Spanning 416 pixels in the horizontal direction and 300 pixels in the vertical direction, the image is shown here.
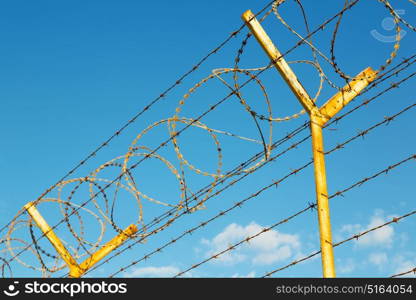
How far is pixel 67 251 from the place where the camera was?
8852 mm

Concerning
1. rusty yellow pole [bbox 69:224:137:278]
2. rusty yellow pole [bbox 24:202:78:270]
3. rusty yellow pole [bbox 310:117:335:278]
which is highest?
rusty yellow pole [bbox 24:202:78:270]

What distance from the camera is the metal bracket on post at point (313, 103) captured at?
5.29 metres

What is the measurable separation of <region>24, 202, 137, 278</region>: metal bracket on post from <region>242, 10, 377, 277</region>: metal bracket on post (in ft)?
10.7

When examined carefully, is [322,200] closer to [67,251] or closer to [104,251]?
[104,251]

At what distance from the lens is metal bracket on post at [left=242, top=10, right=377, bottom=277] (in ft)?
17.4

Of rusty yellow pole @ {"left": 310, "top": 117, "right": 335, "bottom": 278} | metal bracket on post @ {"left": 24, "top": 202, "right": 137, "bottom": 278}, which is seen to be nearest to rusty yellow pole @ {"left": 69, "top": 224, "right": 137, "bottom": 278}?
metal bracket on post @ {"left": 24, "top": 202, "right": 137, "bottom": 278}

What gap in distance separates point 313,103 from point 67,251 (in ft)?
15.9

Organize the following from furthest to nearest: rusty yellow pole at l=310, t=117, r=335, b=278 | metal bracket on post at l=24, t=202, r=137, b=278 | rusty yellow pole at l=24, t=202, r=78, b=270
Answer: rusty yellow pole at l=24, t=202, r=78, b=270 → metal bracket on post at l=24, t=202, r=137, b=278 → rusty yellow pole at l=310, t=117, r=335, b=278

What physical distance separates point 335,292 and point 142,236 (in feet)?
11.1

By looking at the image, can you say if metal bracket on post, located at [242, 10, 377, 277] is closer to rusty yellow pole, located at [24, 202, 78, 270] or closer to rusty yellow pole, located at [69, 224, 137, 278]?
rusty yellow pole, located at [69, 224, 137, 278]

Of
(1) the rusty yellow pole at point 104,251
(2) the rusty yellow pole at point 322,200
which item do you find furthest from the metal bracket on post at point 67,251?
(2) the rusty yellow pole at point 322,200

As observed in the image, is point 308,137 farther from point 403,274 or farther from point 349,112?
point 403,274

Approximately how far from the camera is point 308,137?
18.4ft

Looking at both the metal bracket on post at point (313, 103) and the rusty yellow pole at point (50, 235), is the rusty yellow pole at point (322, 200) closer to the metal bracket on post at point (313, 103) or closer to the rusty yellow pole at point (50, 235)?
the metal bracket on post at point (313, 103)
